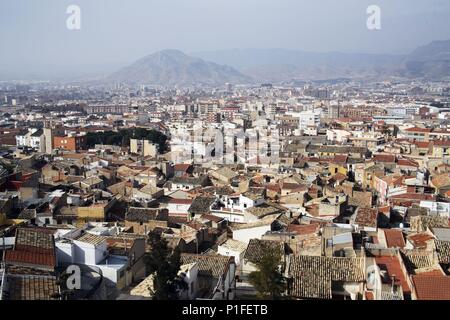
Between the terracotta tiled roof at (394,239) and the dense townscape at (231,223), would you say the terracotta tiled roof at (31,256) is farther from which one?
the terracotta tiled roof at (394,239)

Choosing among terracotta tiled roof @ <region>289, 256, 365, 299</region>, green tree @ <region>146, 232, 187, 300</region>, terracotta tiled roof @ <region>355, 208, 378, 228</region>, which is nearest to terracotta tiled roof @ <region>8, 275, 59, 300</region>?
green tree @ <region>146, 232, 187, 300</region>

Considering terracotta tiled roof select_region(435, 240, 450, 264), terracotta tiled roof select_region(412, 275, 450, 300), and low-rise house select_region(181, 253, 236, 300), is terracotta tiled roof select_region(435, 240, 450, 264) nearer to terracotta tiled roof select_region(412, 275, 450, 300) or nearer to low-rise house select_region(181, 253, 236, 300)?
terracotta tiled roof select_region(412, 275, 450, 300)

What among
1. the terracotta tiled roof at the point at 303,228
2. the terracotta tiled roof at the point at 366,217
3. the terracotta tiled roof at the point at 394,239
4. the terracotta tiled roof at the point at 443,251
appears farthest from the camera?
the terracotta tiled roof at the point at 366,217

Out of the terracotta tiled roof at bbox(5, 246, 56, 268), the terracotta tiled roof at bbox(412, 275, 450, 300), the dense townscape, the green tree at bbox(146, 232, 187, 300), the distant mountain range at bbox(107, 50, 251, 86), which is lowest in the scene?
the dense townscape

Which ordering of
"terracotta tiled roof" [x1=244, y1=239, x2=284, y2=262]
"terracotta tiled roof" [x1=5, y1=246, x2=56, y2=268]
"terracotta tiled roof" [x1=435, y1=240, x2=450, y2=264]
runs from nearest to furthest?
"terracotta tiled roof" [x1=5, y1=246, x2=56, y2=268] → "terracotta tiled roof" [x1=435, y1=240, x2=450, y2=264] → "terracotta tiled roof" [x1=244, y1=239, x2=284, y2=262]

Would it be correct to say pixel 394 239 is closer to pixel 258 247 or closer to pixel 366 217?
pixel 366 217

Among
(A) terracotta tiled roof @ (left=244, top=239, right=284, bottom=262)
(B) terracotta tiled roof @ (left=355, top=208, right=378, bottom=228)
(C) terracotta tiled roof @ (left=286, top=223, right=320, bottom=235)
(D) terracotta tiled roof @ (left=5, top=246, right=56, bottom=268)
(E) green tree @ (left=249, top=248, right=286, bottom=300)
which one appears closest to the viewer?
(E) green tree @ (left=249, top=248, right=286, bottom=300)

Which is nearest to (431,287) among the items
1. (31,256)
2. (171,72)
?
(31,256)

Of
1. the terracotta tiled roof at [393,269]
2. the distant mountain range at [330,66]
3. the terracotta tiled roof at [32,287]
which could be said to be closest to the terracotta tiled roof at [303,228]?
the terracotta tiled roof at [393,269]

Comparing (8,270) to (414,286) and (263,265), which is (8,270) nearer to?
(263,265)
